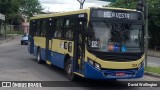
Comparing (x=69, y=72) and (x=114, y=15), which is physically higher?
(x=114, y=15)

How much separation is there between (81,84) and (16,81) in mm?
2370

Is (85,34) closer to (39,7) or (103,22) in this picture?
(103,22)

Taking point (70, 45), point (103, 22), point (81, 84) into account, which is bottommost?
point (81, 84)

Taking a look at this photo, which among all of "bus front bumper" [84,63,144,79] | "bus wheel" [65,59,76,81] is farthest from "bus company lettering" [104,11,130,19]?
"bus wheel" [65,59,76,81]

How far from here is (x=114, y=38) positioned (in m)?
13.4

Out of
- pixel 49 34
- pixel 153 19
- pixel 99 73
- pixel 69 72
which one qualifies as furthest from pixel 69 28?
pixel 153 19

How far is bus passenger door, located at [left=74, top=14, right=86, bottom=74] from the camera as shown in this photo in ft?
45.5

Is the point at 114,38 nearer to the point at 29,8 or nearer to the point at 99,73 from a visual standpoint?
the point at 99,73

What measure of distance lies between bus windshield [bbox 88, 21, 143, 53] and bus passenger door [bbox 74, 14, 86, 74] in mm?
610

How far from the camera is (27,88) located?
1288cm

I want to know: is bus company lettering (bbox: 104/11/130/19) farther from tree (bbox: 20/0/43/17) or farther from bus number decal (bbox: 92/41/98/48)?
tree (bbox: 20/0/43/17)

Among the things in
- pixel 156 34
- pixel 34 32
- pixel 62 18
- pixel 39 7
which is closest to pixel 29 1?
pixel 39 7

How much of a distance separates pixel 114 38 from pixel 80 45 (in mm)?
1434

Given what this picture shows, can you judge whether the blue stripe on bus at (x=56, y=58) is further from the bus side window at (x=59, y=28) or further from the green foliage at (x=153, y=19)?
the green foliage at (x=153, y=19)
